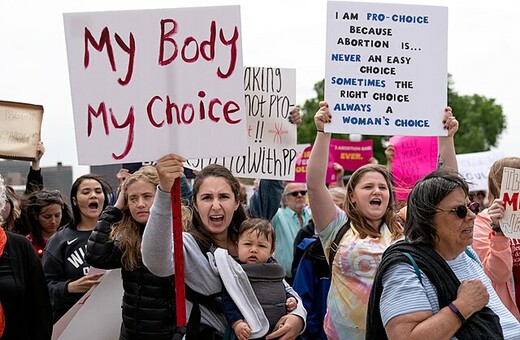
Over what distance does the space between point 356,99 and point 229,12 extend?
3.35 feet

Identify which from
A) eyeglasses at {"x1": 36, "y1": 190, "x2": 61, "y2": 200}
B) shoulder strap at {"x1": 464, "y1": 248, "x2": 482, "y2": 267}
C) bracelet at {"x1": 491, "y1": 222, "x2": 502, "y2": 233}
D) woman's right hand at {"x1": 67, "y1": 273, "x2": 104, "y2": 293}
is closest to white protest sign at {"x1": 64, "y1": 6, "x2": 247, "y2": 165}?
shoulder strap at {"x1": 464, "y1": 248, "x2": 482, "y2": 267}

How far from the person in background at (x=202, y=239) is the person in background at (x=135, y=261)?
0.81 feet

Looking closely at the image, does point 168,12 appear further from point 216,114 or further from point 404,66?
point 404,66

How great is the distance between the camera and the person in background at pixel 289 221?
809cm

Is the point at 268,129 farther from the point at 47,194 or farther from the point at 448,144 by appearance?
the point at 47,194

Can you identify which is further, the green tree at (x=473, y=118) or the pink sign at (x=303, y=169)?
the green tree at (x=473, y=118)

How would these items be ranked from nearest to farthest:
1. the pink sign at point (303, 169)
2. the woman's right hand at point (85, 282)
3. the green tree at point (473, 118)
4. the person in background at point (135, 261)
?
the person in background at point (135, 261)
the woman's right hand at point (85, 282)
the pink sign at point (303, 169)
the green tree at point (473, 118)

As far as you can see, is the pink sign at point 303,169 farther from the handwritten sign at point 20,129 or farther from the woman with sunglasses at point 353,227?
the woman with sunglasses at point 353,227

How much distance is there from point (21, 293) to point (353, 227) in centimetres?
179

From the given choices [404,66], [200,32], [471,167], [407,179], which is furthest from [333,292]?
[471,167]

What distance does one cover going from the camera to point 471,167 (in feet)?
35.7

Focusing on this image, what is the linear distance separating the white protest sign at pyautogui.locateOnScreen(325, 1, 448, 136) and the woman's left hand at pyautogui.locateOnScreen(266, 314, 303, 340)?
1.13m

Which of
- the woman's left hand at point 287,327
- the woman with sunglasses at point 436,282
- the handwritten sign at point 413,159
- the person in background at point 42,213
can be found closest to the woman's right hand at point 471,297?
the woman with sunglasses at point 436,282

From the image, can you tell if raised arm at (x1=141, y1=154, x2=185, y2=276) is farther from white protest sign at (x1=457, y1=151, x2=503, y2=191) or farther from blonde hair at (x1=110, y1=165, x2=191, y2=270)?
white protest sign at (x1=457, y1=151, x2=503, y2=191)
